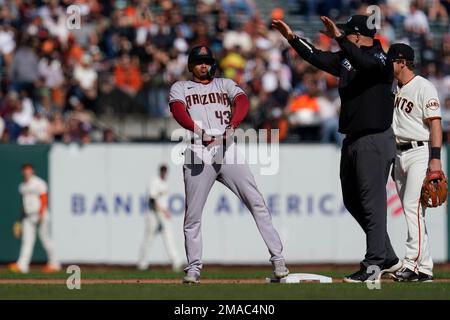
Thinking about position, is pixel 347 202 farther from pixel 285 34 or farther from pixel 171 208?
pixel 171 208

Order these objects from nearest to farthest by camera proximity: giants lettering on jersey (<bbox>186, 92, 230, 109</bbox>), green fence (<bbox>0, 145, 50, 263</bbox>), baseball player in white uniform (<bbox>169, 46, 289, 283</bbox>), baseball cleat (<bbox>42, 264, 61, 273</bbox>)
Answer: baseball player in white uniform (<bbox>169, 46, 289, 283</bbox>) → giants lettering on jersey (<bbox>186, 92, 230, 109</bbox>) → baseball cleat (<bbox>42, 264, 61, 273</bbox>) → green fence (<bbox>0, 145, 50, 263</bbox>)

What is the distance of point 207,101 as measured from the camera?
389 inches

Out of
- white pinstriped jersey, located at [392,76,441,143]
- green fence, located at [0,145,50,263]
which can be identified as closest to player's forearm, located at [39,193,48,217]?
green fence, located at [0,145,50,263]

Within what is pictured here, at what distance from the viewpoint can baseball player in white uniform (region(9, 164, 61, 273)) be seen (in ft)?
61.4

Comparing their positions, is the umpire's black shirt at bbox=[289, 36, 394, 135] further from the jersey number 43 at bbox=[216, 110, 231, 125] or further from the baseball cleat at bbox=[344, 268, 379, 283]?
the baseball cleat at bbox=[344, 268, 379, 283]

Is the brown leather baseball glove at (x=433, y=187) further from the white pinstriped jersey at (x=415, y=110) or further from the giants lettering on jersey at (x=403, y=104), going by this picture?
the giants lettering on jersey at (x=403, y=104)

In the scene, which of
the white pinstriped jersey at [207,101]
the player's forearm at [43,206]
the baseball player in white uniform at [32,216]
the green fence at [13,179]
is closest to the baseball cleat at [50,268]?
the baseball player in white uniform at [32,216]

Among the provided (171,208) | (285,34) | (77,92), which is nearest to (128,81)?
(77,92)

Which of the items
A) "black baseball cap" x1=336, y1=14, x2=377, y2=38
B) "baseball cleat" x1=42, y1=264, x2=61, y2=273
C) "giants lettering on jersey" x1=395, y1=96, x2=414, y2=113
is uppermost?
"black baseball cap" x1=336, y1=14, x2=377, y2=38

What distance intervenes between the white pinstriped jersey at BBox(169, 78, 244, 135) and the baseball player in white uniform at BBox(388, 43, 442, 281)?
146cm

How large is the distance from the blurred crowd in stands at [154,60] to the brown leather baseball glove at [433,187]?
31.9ft

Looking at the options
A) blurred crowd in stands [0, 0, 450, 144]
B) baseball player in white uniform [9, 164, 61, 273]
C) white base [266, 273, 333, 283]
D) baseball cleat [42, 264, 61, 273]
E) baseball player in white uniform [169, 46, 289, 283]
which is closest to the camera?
baseball player in white uniform [169, 46, 289, 283]

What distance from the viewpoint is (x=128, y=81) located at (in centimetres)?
1994

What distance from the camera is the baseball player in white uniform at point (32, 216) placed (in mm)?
18703
